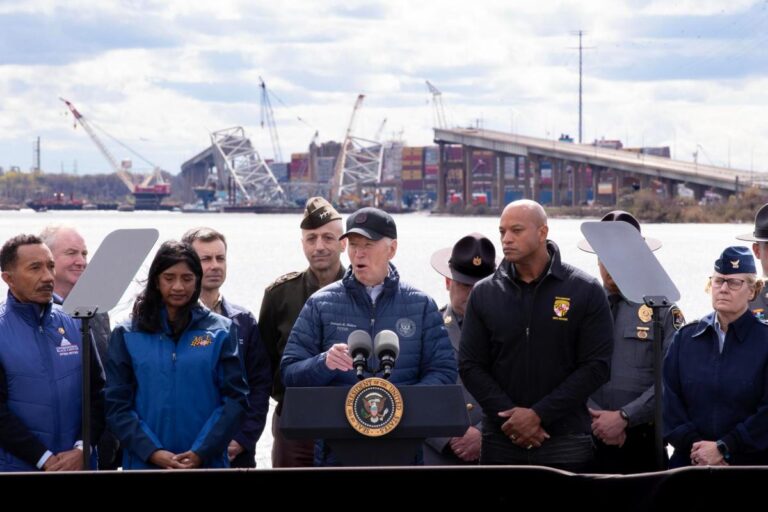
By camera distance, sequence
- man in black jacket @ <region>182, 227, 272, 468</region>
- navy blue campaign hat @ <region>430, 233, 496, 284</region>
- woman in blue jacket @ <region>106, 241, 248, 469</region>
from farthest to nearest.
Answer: navy blue campaign hat @ <region>430, 233, 496, 284</region> → man in black jacket @ <region>182, 227, 272, 468</region> → woman in blue jacket @ <region>106, 241, 248, 469</region>

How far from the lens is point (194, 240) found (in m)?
4.95

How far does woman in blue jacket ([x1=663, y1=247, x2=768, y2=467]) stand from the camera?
433 centimetres

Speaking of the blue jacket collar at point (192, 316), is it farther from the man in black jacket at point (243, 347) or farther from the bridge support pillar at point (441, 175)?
the bridge support pillar at point (441, 175)

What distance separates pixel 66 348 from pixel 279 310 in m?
1.08

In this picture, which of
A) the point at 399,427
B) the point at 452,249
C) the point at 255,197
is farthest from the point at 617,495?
the point at 255,197

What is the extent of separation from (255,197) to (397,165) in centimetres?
2758

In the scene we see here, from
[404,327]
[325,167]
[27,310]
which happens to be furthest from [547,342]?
[325,167]

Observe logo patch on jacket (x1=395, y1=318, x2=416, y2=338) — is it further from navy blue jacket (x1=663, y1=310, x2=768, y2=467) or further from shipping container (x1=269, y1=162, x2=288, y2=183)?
shipping container (x1=269, y1=162, x2=288, y2=183)

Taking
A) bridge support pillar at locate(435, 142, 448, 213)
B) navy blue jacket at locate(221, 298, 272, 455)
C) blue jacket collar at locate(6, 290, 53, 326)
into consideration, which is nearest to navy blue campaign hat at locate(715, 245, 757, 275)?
navy blue jacket at locate(221, 298, 272, 455)

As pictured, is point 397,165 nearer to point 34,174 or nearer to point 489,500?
point 34,174

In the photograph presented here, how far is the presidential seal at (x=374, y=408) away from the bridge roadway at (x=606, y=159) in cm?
7653

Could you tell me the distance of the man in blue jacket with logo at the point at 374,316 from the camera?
14.0 ft

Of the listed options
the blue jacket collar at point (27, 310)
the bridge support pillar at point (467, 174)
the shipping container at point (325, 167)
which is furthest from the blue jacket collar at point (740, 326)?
the shipping container at point (325, 167)

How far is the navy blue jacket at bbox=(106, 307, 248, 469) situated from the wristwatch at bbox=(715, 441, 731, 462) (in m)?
1.79
